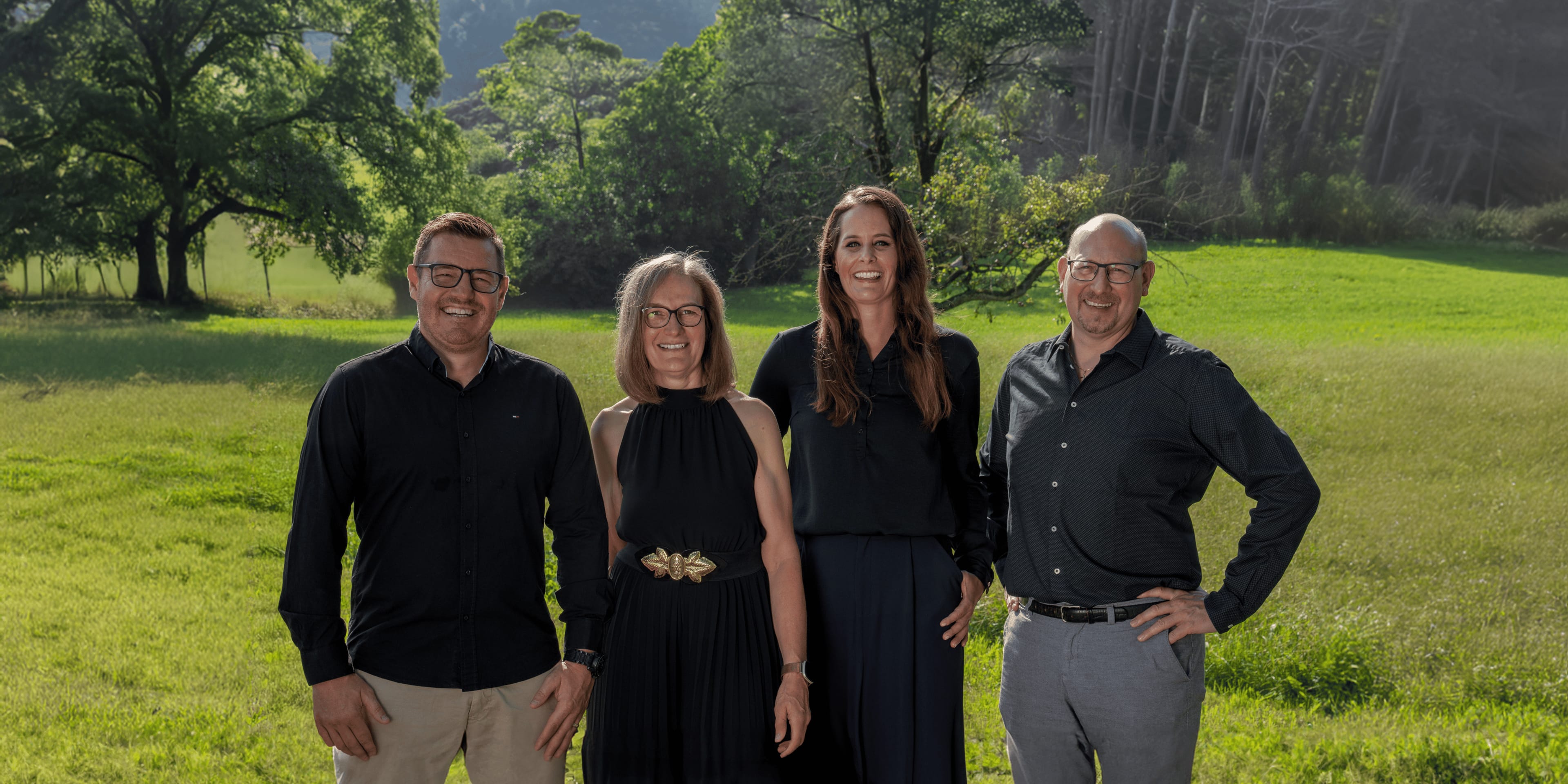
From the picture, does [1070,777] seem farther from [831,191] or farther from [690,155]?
[690,155]

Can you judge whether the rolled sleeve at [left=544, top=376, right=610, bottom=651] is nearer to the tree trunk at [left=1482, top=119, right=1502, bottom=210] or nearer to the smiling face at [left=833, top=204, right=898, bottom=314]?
the smiling face at [left=833, top=204, right=898, bottom=314]

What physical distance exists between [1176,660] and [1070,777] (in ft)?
1.62

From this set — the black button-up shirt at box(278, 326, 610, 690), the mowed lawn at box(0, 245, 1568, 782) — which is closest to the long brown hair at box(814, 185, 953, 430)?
the black button-up shirt at box(278, 326, 610, 690)

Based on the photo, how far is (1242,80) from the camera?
43719mm

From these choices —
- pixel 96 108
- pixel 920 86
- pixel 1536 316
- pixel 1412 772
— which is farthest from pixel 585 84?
pixel 1412 772

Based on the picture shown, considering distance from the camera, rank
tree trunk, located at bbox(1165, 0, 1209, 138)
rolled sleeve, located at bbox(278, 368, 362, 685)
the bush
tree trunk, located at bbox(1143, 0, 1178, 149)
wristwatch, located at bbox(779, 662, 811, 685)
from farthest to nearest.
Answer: tree trunk, located at bbox(1143, 0, 1178, 149)
tree trunk, located at bbox(1165, 0, 1209, 138)
the bush
wristwatch, located at bbox(779, 662, 811, 685)
rolled sleeve, located at bbox(278, 368, 362, 685)

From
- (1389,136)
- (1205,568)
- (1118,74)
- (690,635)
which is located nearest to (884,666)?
(690,635)

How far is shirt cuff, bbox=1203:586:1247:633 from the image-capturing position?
2906 mm

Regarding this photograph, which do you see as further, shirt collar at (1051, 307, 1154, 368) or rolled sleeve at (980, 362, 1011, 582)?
rolled sleeve at (980, 362, 1011, 582)

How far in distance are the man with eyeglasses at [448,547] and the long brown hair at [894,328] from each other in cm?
93

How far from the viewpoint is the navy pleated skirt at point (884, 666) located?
3230 millimetres

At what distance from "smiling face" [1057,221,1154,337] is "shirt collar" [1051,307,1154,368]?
0.03 metres

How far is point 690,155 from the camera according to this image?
121 ft

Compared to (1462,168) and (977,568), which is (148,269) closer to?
(977,568)
